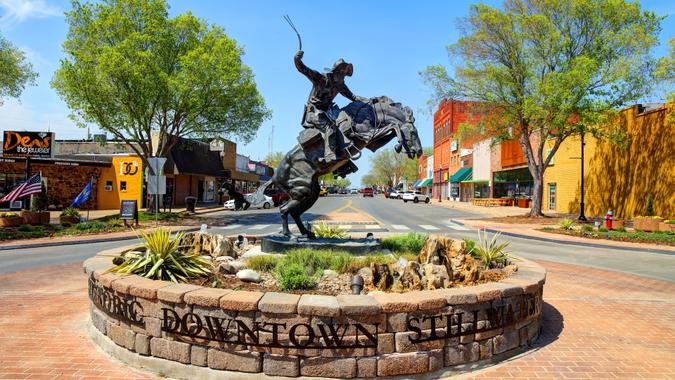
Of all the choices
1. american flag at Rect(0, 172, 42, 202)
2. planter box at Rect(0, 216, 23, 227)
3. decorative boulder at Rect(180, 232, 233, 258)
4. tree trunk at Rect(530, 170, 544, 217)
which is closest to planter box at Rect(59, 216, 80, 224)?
planter box at Rect(0, 216, 23, 227)

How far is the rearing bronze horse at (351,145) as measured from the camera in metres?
7.36

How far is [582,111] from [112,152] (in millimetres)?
36550

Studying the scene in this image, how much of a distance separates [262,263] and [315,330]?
9.63 ft

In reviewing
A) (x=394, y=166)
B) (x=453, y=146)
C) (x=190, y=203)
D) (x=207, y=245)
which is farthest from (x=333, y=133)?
(x=394, y=166)

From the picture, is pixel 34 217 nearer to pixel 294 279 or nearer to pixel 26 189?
pixel 26 189

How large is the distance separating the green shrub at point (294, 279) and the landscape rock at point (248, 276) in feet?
1.18

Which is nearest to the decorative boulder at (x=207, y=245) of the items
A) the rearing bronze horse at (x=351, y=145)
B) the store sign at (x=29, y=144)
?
the rearing bronze horse at (x=351, y=145)

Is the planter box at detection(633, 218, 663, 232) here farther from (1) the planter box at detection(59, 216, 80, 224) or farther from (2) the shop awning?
(2) the shop awning

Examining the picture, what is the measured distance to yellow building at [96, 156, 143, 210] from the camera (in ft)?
113

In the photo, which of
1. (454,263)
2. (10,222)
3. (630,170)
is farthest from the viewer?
(630,170)

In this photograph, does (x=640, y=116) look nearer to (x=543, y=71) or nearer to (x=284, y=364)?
(x=543, y=71)

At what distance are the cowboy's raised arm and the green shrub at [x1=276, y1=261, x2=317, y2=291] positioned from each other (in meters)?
3.54

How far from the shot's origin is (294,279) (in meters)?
5.87

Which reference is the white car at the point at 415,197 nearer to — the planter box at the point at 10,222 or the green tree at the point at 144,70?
the green tree at the point at 144,70
